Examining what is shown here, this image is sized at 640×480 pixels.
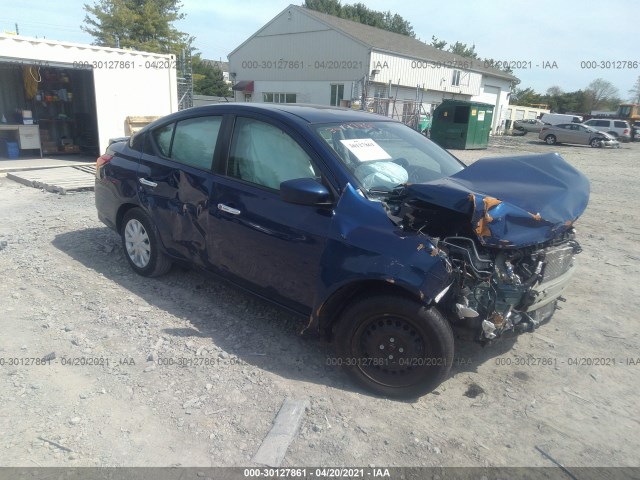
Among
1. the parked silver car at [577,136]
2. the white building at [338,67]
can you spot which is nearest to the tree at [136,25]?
the white building at [338,67]

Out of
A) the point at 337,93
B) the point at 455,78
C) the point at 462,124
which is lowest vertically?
the point at 462,124

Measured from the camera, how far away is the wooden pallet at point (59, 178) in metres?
8.77

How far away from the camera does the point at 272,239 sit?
3424 millimetres

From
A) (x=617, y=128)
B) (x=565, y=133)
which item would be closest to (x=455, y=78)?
(x=565, y=133)

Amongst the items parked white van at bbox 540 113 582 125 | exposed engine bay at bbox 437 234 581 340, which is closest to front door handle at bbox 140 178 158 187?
exposed engine bay at bbox 437 234 581 340

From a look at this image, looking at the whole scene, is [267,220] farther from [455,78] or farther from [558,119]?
[558,119]

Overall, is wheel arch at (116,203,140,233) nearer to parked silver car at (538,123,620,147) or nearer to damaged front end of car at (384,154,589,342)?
damaged front end of car at (384,154,589,342)

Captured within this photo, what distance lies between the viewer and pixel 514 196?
3086mm

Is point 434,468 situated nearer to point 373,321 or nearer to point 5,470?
point 373,321

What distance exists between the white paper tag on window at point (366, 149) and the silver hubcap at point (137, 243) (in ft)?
7.61

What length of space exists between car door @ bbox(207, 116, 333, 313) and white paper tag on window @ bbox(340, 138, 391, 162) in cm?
33

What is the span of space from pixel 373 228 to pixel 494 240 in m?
0.71

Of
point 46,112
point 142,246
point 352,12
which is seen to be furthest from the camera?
point 352,12

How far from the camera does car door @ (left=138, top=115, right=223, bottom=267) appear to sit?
3.96 metres
